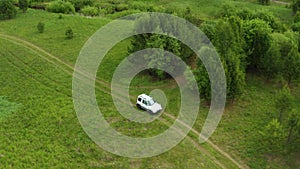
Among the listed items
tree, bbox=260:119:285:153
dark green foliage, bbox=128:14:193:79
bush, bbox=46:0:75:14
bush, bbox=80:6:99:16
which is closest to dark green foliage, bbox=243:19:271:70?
dark green foliage, bbox=128:14:193:79

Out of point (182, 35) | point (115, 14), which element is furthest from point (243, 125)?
point (115, 14)

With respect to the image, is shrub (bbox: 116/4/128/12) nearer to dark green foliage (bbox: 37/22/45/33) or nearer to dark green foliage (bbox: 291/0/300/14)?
dark green foliage (bbox: 37/22/45/33)

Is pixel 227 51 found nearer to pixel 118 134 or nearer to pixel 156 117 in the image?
pixel 156 117

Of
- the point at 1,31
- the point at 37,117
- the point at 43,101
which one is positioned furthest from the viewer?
the point at 1,31

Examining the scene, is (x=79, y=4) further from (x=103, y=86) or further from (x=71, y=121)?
(x=71, y=121)

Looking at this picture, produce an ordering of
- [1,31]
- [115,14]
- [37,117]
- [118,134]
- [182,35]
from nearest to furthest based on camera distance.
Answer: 1. [118,134]
2. [37,117]
3. [182,35]
4. [1,31]
5. [115,14]

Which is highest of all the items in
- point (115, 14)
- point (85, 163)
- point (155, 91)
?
point (115, 14)
